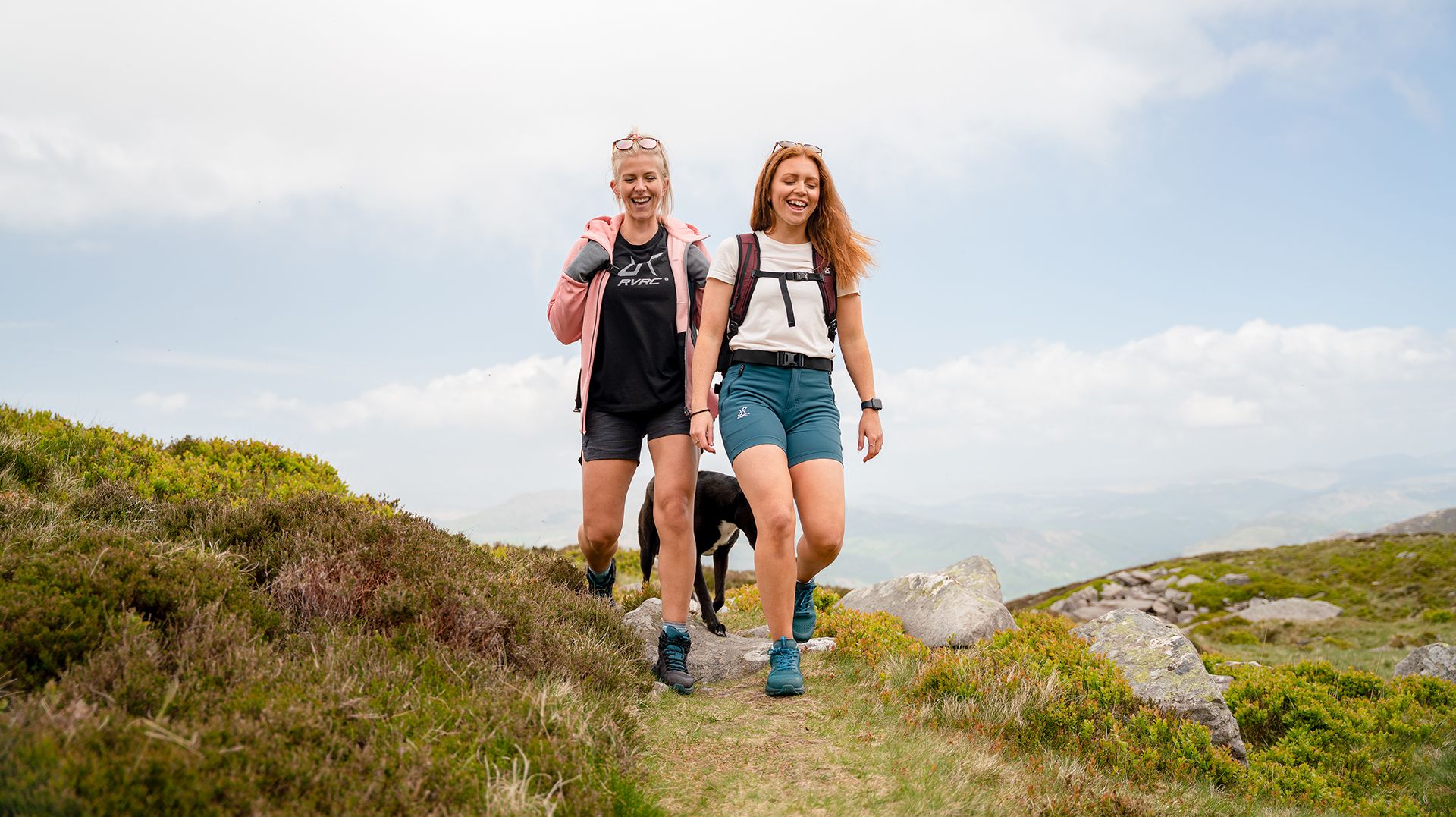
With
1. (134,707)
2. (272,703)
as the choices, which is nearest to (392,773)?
(272,703)

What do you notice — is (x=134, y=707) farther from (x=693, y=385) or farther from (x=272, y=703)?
(x=693, y=385)

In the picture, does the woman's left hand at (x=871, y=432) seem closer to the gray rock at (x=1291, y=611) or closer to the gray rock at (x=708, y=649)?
the gray rock at (x=708, y=649)

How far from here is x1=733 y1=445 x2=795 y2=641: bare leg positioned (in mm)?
4344

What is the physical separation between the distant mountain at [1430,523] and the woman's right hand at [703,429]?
90.7 m

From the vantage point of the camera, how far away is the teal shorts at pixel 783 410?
450cm

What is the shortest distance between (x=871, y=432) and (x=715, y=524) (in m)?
2.15

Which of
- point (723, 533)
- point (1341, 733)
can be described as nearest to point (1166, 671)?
point (1341, 733)

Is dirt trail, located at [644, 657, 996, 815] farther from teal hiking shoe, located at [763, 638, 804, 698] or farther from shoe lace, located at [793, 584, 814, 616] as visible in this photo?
shoe lace, located at [793, 584, 814, 616]

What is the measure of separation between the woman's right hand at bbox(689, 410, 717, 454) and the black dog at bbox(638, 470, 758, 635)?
199cm

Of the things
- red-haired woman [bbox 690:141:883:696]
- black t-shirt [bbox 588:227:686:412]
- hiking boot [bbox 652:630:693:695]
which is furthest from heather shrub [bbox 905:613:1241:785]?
black t-shirt [bbox 588:227:686:412]

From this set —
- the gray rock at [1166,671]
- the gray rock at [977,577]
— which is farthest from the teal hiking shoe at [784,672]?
the gray rock at [977,577]

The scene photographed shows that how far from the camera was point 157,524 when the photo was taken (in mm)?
4883

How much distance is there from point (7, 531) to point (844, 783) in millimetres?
4172

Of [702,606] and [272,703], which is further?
[702,606]
